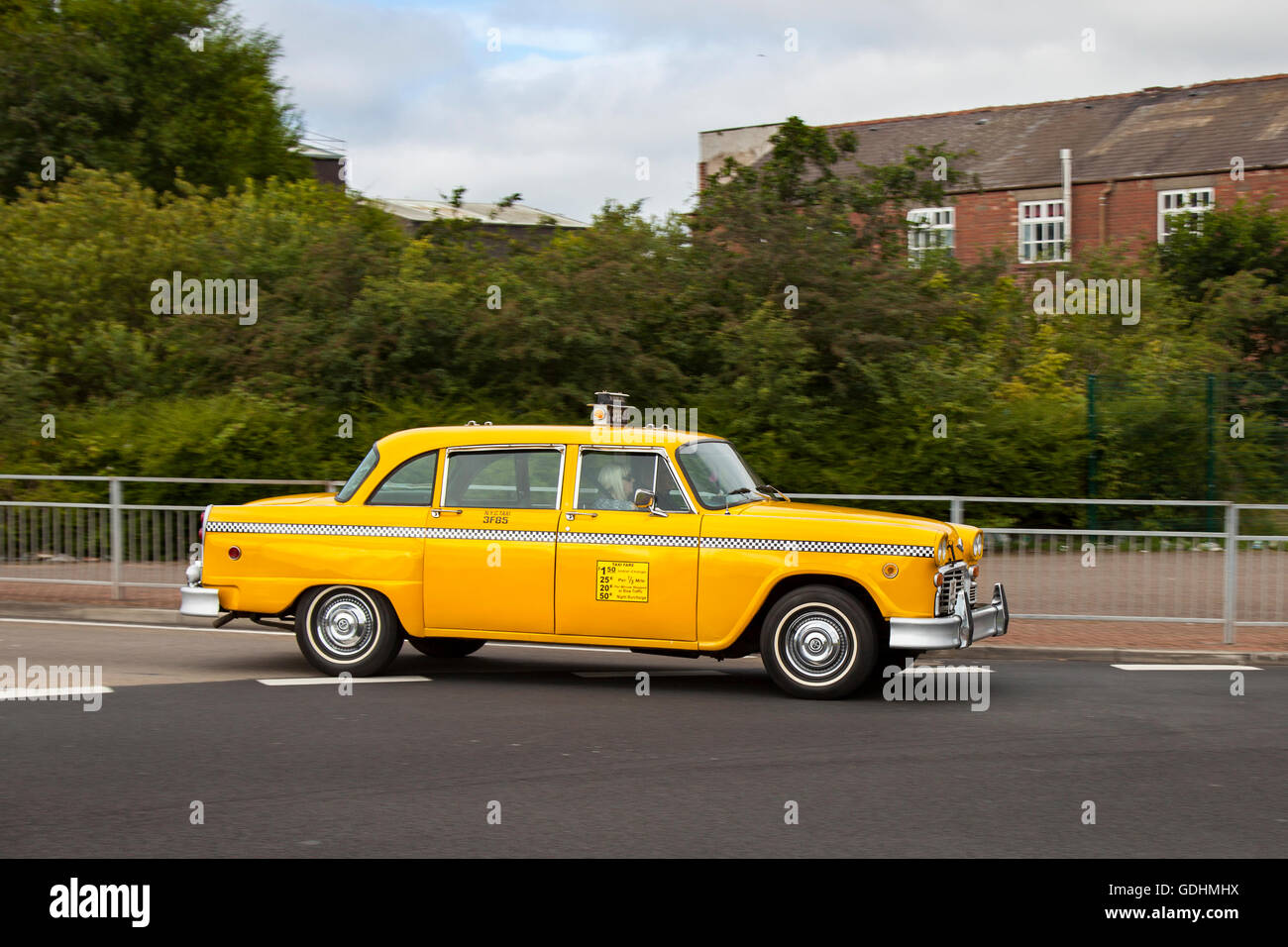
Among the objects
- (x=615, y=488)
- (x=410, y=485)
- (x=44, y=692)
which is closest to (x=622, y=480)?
(x=615, y=488)

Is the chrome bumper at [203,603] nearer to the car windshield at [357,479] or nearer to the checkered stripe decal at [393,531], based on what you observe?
the checkered stripe decal at [393,531]

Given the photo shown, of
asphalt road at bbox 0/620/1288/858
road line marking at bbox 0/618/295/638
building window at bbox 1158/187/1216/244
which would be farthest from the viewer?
building window at bbox 1158/187/1216/244

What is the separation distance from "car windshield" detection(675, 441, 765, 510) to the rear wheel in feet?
7.85

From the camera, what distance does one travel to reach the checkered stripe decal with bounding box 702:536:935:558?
29.8 feet

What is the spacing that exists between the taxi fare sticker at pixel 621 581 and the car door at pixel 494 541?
35 cm

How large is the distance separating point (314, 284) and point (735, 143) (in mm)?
29537

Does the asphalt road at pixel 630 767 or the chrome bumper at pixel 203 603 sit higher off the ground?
the chrome bumper at pixel 203 603

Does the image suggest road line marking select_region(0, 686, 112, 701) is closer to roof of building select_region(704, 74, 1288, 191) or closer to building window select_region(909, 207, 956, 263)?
building window select_region(909, 207, 956, 263)

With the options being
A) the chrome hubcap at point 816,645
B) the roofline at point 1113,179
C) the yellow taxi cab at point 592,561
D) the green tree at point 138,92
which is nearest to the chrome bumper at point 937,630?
the yellow taxi cab at point 592,561

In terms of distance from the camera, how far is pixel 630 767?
24.0 ft

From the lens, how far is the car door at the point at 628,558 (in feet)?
30.8

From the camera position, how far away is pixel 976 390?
18.2 m

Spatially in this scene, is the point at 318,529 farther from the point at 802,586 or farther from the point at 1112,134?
the point at 1112,134

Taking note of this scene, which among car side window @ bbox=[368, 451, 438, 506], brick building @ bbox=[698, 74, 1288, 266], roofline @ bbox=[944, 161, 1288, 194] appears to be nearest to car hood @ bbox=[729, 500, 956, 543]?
car side window @ bbox=[368, 451, 438, 506]
